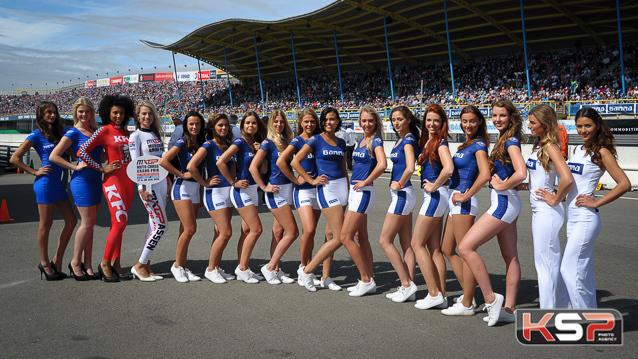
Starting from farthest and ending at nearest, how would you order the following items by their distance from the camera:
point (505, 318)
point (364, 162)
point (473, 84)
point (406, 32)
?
point (406, 32) → point (473, 84) → point (364, 162) → point (505, 318)

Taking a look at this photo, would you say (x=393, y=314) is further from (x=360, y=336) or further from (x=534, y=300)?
(x=534, y=300)

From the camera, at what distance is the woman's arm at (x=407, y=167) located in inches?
174

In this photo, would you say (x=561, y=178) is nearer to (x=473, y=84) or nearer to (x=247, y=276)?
(x=247, y=276)

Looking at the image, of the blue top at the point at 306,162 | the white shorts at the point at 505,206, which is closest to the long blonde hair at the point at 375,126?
the blue top at the point at 306,162

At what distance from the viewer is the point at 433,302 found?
4379 mm

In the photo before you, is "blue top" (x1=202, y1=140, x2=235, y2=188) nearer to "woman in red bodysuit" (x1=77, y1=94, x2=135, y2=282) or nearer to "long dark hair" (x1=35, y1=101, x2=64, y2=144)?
"woman in red bodysuit" (x1=77, y1=94, x2=135, y2=282)

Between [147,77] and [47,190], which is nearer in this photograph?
[47,190]

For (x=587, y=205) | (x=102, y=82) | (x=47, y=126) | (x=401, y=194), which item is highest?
(x=102, y=82)

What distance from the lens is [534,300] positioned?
459cm

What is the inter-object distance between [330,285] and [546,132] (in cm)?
252

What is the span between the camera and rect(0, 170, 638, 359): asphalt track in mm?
3527

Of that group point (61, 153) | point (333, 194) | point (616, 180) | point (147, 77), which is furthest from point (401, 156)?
point (147, 77)

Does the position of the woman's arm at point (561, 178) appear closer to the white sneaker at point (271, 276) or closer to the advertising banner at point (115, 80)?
the white sneaker at point (271, 276)

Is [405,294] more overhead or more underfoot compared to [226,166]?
more underfoot
